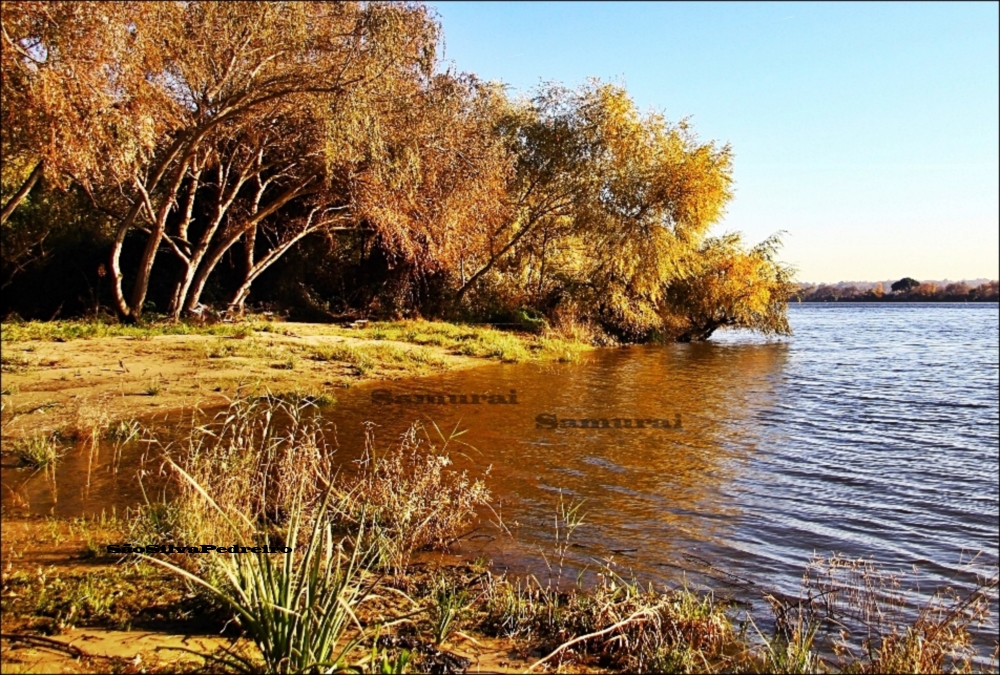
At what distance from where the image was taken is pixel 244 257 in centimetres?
2216

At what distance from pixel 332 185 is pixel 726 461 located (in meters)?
13.5

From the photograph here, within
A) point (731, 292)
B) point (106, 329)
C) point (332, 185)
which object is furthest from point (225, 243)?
point (731, 292)

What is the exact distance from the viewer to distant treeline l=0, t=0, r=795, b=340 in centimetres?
1234

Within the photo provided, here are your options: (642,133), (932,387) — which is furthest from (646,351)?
(932,387)

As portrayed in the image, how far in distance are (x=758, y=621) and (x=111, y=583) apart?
3.88m

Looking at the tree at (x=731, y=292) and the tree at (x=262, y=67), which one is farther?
the tree at (x=731, y=292)

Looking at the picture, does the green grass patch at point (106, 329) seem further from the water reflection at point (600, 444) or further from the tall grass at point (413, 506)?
the tall grass at point (413, 506)

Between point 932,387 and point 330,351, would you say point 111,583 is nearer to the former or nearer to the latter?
point 330,351

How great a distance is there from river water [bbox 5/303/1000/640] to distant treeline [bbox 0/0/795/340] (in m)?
5.68

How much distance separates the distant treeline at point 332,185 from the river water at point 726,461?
568 cm

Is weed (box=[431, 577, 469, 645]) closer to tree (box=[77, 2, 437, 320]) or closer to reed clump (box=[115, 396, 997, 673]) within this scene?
reed clump (box=[115, 396, 997, 673])

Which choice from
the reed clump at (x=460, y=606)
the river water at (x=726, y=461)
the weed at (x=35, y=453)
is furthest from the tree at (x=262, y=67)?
the reed clump at (x=460, y=606)

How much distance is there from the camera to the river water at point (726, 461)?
6.11m

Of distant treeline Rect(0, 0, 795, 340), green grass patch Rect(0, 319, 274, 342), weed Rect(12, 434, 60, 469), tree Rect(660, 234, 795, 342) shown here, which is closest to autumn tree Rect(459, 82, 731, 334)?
distant treeline Rect(0, 0, 795, 340)
